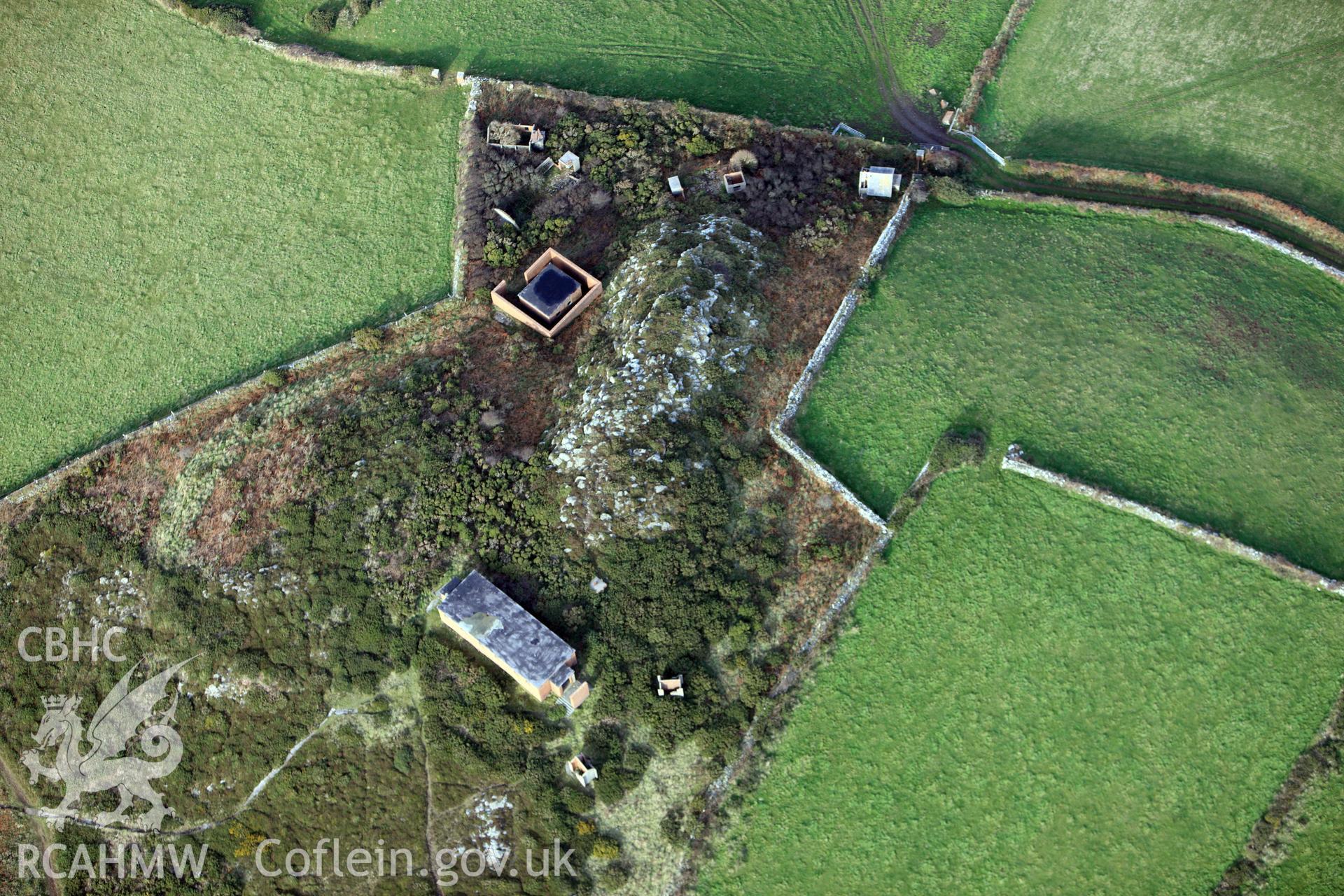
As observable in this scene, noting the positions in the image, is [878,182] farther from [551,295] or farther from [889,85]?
[551,295]

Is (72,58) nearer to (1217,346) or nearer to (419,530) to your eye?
(419,530)

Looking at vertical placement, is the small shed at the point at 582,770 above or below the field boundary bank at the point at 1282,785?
below

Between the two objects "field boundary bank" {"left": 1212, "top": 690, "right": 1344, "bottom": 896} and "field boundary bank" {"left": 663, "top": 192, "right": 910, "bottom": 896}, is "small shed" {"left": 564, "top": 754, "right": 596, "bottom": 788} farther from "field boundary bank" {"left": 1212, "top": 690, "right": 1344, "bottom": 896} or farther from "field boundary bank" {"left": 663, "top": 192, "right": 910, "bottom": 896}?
"field boundary bank" {"left": 1212, "top": 690, "right": 1344, "bottom": 896}

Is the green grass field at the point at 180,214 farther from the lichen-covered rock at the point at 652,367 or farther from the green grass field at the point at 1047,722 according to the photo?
the green grass field at the point at 1047,722

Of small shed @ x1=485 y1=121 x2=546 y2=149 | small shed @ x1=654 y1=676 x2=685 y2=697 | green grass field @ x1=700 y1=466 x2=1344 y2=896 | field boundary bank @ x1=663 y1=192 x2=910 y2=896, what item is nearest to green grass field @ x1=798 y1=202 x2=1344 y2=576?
field boundary bank @ x1=663 y1=192 x2=910 y2=896

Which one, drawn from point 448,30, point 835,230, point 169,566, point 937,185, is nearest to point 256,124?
point 448,30

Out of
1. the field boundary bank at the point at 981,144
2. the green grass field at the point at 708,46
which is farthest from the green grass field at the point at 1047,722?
the green grass field at the point at 708,46
